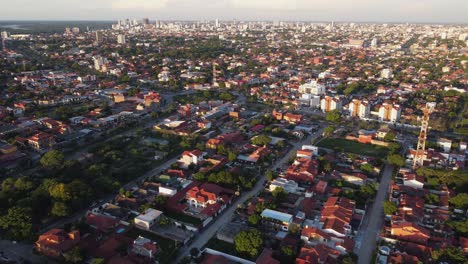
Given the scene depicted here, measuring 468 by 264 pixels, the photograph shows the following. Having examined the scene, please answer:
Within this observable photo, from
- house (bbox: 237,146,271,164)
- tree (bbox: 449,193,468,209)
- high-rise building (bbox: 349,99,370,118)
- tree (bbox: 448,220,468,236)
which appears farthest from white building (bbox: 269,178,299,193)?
high-rise building (bbox: 349,99,370,118)

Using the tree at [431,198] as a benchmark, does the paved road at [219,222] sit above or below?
below

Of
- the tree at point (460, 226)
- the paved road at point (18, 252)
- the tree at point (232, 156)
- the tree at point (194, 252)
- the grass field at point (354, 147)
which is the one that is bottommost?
the paved road at point (18, 252)

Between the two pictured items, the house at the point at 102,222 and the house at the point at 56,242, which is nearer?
the house at the point at 56,242

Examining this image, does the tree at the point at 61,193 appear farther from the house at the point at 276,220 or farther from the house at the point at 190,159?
the house at the point at 276,220

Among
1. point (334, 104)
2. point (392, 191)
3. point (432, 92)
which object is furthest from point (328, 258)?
point (432, 92)

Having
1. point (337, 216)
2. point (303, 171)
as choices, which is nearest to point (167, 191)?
point (303, 171)

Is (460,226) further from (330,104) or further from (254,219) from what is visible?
(330,104)

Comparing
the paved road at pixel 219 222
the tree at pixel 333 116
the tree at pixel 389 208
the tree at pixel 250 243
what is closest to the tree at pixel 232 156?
the paved road at pixel 219 222

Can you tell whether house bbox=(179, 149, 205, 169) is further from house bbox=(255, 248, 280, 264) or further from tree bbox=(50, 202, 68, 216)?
house bbox=(255, 248, 280, 264)
